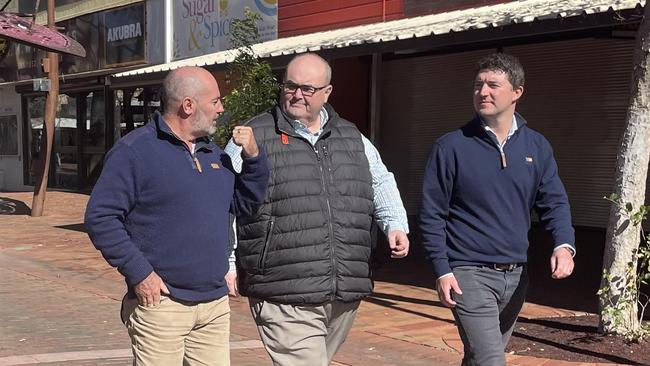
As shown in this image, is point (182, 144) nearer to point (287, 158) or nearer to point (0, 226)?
point (287, 158)

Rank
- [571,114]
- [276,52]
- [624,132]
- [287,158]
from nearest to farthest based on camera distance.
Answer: [287,158] < [624,132] < [276,52] < [571,114]

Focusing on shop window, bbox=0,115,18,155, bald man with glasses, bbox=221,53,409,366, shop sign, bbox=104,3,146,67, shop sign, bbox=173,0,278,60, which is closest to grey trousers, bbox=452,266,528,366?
bald man with glasses, bbox=221,53,409,366

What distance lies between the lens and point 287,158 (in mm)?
3436

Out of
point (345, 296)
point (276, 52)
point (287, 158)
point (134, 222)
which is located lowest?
point (345, 296)

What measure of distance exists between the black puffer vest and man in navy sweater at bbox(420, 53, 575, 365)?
1.14 ft

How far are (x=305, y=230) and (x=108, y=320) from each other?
430 cm

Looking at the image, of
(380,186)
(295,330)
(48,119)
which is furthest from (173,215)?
(48,119)

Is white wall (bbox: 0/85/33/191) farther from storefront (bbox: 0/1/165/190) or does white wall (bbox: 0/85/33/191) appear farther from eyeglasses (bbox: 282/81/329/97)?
eyeglasses (bbox: 282/81/329/97)

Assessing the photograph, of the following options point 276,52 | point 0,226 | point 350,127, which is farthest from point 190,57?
point 350,127

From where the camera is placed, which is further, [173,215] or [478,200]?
[478,200]

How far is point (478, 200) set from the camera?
3527mm

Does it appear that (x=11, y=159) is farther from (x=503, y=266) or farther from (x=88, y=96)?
(x=503, y=266)

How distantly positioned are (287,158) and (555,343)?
3.60 metres

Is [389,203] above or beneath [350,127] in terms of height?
beneath
